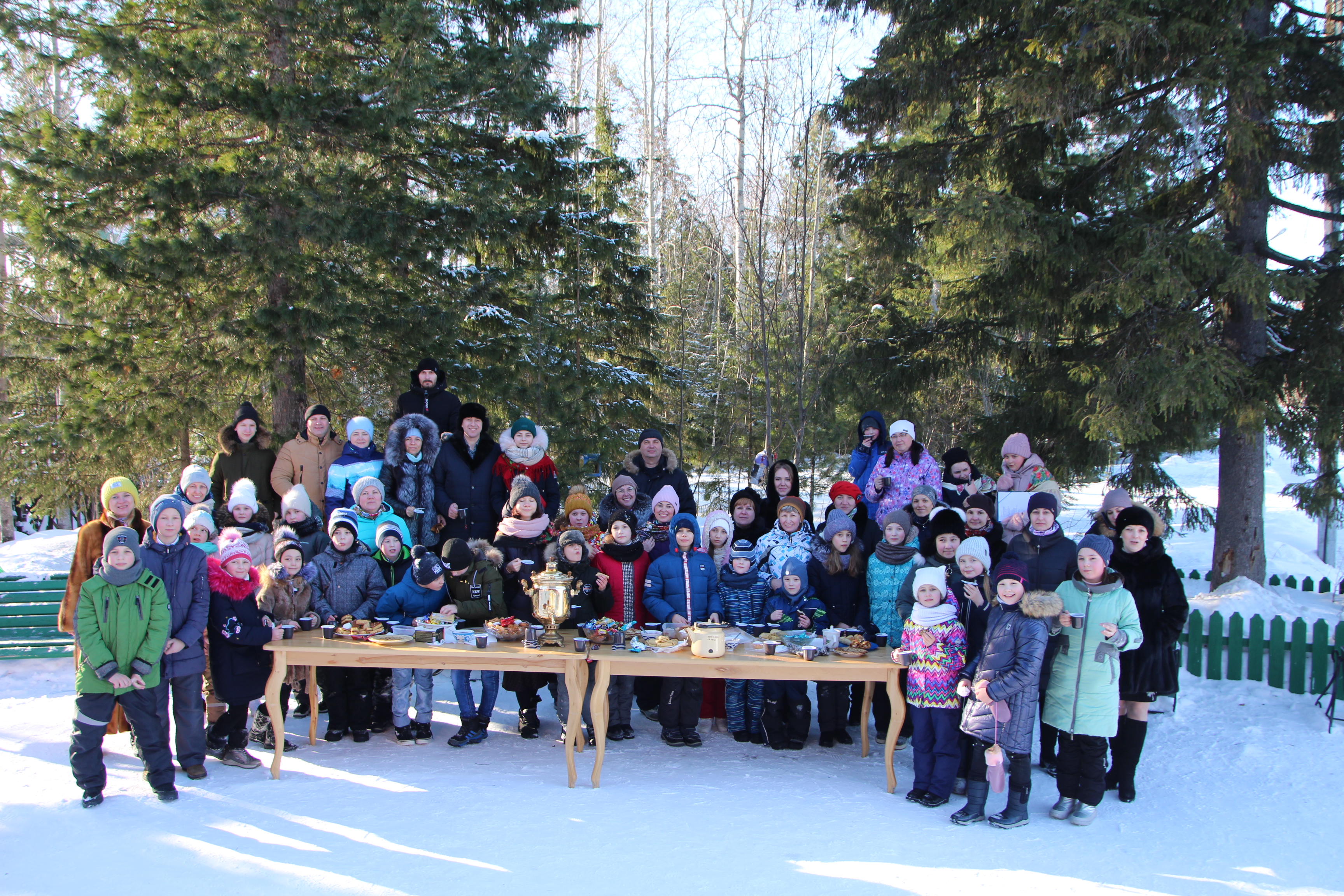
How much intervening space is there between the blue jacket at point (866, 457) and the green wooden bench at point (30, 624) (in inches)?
276

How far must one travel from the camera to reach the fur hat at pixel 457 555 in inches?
227

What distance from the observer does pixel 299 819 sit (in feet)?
15.0

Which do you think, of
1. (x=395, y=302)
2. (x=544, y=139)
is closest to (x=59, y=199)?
(x=395, y=302)

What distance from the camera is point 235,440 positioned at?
700cm

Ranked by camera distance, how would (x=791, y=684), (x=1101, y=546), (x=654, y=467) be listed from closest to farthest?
(x=1101, y=546) → (x=791, y=684) → (x=654, y=467)

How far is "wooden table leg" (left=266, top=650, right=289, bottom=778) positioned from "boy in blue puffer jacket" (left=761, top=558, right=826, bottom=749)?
3139 mm

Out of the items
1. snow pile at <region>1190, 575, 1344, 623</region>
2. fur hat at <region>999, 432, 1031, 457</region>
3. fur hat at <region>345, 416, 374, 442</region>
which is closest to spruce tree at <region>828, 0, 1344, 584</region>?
snow pile at <region>1190, 575, 1344, 623</region>

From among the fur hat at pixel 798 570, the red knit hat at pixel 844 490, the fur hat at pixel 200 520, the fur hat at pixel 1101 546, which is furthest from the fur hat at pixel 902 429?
the fur hat at pixel 200 520

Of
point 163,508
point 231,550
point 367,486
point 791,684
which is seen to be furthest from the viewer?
point 367,486

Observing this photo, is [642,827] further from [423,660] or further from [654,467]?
[654,467]

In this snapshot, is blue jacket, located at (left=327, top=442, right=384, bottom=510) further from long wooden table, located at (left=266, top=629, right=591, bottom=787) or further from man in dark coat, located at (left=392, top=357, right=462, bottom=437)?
long wooden table, located at (left=266, top=629, right=591, bottom=787)

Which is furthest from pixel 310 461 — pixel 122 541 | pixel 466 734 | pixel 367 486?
pixel 466 734

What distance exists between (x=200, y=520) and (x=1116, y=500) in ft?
20.7

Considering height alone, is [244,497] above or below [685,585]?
above
